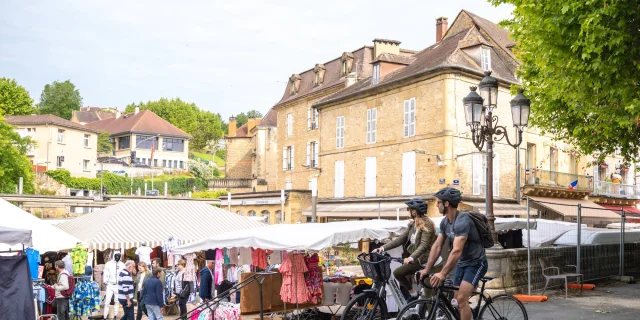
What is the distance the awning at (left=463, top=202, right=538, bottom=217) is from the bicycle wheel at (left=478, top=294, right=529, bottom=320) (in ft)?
81.2

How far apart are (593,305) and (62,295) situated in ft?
34.6

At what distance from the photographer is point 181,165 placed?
309 ft

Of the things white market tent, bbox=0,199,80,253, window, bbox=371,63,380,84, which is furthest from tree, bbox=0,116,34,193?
white market tent, bbox=0,199,80,253

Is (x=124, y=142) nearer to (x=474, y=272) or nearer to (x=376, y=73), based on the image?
(x=376, y=73)

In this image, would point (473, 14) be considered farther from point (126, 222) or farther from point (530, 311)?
point (530, 311)

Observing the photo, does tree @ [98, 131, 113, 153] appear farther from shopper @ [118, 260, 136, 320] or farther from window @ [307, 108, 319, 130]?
shopper @ [118, 260, 136, 320]

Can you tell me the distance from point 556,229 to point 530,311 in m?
9.70

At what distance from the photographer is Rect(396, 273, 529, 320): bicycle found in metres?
7.48

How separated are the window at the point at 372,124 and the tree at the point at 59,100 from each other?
85.3m

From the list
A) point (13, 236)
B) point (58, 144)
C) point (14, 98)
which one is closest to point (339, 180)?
point (13, 236)

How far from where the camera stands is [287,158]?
49344 mm

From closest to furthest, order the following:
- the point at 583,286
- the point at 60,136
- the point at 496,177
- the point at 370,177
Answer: the point at 583,286 → the point at 496,177 → the point at 370,177 → the point at 60,136

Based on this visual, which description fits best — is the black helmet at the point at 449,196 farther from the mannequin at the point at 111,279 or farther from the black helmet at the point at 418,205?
the mannequin at the point at 111,279

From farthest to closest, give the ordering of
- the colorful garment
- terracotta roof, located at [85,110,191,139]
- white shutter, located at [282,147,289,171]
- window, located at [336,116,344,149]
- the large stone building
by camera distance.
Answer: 1. terracotta roof, located at [85,110,191,139]
2. the large stone building
3. white shutter, located at [282,147,289,171]
4. window, located at [336,116,344,149]
5. the colorful garment
